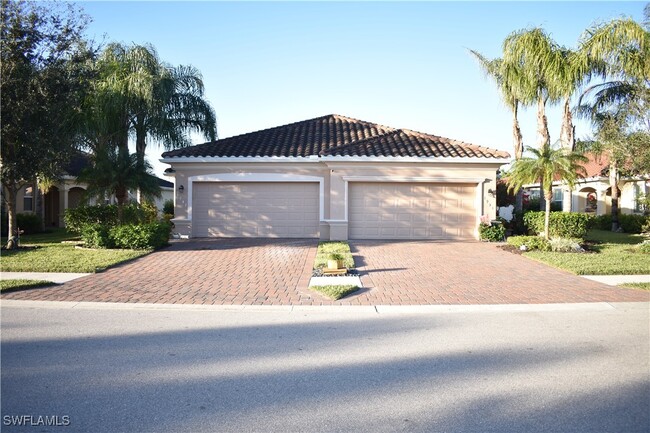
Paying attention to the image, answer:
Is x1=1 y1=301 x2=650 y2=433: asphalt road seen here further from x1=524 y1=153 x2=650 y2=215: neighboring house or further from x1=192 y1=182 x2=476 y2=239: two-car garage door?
x1=524 y1=153 x2=650 y2=215: neighboring house

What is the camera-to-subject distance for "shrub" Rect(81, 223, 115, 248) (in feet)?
49.7

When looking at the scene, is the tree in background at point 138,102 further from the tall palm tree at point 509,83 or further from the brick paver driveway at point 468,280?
the tall palm tree at point 509,83

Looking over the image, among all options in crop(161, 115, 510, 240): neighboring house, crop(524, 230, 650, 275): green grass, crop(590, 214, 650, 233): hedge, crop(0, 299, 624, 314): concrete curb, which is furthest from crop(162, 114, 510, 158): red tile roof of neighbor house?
crop(0, 299, 624, 314): concrete curb

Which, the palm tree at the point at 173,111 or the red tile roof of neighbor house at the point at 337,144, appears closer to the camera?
the red tile roof of neighbor house at the point at 337,144

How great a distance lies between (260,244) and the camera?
55.3 feet

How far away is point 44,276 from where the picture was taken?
424 inches

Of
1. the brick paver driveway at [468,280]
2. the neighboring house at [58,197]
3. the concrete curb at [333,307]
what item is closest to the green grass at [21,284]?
the concrete curb at [333,307]

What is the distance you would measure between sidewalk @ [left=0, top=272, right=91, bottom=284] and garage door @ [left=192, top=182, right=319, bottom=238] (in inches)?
327

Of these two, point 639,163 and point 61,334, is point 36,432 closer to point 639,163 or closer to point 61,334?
point 61,334

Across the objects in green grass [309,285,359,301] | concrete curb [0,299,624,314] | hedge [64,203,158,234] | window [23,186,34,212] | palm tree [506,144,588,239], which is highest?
palm tree [506,144,588,239]

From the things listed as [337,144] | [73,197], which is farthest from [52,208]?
[337,144]

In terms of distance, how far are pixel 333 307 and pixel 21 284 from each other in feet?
20.8

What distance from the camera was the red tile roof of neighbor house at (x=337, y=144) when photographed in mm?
18562

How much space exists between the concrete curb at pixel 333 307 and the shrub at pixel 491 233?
9495 millimetres
